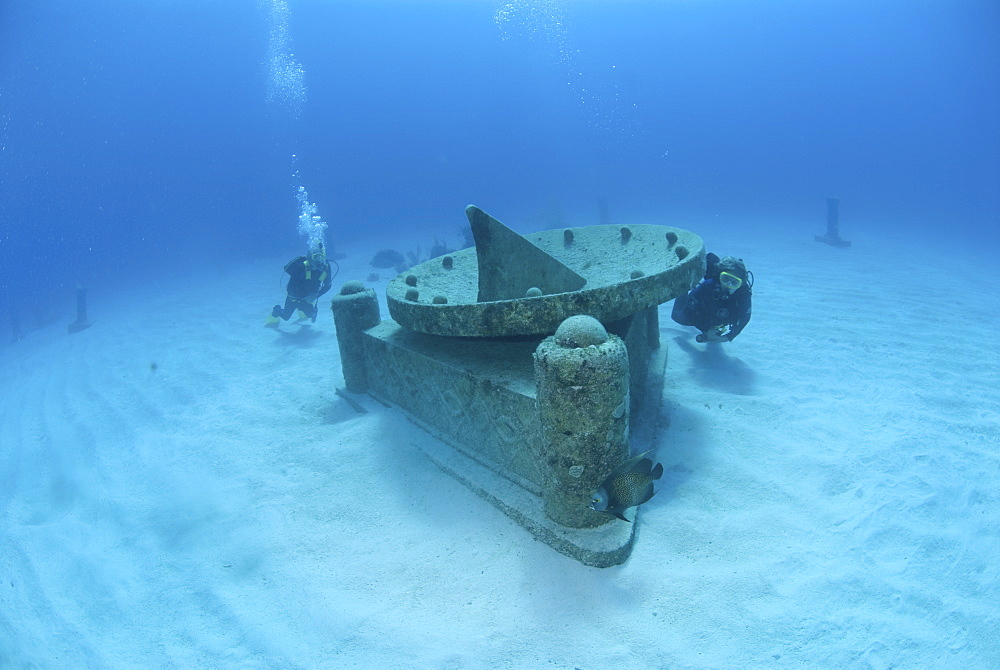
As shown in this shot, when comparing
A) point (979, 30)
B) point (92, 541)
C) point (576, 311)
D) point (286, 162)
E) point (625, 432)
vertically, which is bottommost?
point (92, 541)

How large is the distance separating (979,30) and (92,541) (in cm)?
14699

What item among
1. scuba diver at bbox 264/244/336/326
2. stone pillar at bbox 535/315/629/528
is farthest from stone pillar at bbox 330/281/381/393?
scuba diver at bbox 264/244/336/326

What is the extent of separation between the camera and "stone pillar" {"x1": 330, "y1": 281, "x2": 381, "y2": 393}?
18.4ft

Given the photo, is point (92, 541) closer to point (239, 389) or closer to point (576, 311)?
point (239, 389)

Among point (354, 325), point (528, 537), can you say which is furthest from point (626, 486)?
point (354, 325)

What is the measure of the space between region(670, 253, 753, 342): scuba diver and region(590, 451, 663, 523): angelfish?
4.22 m

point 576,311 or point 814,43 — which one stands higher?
point 814,43

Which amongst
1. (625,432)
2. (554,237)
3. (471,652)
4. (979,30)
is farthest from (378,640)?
(979,30)

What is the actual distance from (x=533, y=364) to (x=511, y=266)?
4.12 ft

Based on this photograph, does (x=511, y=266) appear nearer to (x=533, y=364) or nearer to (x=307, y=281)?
(x=533, y=364)

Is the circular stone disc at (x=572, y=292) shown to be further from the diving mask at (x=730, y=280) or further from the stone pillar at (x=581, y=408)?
the diving mask at (x=730, y=280)

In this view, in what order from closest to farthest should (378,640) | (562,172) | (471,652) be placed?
(471,652)
(378,640)
(562,172)

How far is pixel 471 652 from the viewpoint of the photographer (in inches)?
106

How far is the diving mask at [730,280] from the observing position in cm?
628
